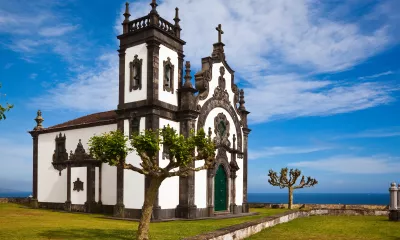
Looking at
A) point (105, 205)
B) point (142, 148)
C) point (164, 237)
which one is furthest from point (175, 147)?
point (105, 205)

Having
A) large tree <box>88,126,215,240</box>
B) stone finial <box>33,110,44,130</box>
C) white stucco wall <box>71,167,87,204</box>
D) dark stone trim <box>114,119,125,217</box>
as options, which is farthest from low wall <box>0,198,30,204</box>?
large tree <box>88,126,215,240</box>

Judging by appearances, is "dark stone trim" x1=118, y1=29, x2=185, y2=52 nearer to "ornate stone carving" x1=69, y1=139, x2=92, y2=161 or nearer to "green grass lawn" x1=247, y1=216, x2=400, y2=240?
"ornate stone carving" x1=69, y1=139, x2=92, y2=161

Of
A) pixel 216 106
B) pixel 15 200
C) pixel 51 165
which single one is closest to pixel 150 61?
pixel 216 106

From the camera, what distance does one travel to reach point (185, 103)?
26844mm

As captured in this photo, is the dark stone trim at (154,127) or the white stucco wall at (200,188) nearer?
the dark stone trim at (154,127)

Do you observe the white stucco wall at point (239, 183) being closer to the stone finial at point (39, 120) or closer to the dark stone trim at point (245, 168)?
the dark stone trim at point (245, 168)

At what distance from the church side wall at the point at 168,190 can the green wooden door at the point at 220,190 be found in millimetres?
4079

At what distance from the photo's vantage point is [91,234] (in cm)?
1653

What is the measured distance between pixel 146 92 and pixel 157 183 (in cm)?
1136

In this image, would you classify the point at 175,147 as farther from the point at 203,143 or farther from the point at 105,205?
the point at 105,205

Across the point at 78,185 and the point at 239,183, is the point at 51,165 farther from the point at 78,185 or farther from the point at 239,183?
the point at 239,183

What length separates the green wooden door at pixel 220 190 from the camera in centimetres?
2925

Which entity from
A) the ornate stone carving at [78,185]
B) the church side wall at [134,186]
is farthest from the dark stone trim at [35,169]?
the church side wall at [134,186]

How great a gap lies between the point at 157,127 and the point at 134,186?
3971 mm
